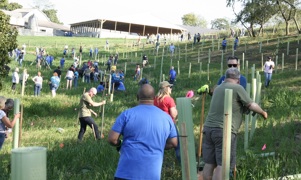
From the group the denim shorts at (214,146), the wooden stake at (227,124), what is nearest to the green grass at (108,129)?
the denim shorts at (214,146)

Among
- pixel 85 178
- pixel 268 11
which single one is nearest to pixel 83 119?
pixel 85 178

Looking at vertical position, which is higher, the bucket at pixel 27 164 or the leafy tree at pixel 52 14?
the leafy tree at pixel 52 14

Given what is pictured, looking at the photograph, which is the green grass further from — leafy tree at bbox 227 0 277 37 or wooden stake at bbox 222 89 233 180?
leafy tree at bbox 227 0 277 37

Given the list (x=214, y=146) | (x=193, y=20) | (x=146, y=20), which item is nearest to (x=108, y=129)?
(x=214, y=146)

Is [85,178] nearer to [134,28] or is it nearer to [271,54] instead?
[271,54]

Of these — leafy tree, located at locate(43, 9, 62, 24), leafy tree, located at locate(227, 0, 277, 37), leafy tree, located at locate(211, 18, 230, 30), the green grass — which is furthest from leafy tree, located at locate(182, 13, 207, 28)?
the green grass

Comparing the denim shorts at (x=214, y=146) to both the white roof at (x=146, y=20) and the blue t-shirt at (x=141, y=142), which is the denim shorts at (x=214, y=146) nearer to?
the blue t-shirt at (x=141, y=142)

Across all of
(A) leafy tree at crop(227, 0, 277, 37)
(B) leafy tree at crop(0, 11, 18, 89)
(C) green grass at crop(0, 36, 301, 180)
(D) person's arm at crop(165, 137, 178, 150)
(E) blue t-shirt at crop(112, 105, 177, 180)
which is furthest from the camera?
(A) leafy tree at crop(227, 0, 277, 37)

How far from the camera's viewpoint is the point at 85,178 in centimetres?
721

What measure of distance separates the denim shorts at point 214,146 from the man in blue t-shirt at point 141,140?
4.24 ft

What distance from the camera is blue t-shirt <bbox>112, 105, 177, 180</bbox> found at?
14.0ft

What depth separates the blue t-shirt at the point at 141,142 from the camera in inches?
169

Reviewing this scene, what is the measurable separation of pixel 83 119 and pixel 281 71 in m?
16.3

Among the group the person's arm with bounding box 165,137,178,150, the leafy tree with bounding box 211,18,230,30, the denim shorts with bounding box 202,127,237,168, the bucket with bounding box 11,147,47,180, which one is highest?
the leafy tree with bounding box 211,18,230,30
